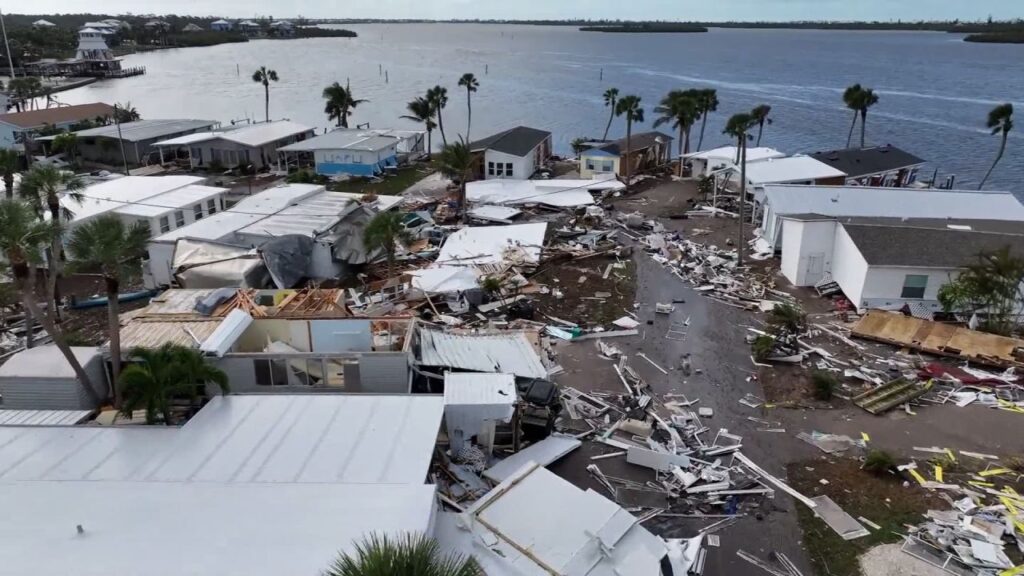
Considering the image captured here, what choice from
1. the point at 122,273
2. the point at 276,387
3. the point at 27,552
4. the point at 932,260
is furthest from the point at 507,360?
the point at 932,260

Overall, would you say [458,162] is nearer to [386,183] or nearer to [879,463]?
[386,183]

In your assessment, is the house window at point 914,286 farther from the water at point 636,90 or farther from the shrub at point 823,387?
the water at point 636,90

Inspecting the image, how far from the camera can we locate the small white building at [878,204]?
101 ft

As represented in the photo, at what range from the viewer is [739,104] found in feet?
326

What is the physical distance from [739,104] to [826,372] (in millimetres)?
88332

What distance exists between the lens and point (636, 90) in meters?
117

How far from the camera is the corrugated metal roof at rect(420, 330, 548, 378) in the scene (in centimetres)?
1745

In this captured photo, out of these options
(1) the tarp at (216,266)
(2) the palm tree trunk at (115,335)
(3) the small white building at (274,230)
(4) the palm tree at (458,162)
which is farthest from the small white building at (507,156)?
(2) the palm tree trunk at (115,335)

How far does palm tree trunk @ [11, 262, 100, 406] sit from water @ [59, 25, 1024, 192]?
57011 mm

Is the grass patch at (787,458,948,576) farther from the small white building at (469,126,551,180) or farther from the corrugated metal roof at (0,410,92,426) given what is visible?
the small white building at (469,126,551,180)

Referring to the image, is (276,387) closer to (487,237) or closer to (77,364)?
(77,364)

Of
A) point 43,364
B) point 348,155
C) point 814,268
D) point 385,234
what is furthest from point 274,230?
point 814,268

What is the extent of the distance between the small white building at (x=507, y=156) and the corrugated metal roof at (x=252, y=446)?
3271cm

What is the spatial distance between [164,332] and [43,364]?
2.66 metres
